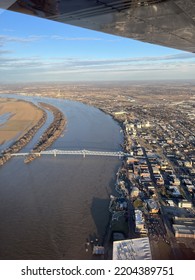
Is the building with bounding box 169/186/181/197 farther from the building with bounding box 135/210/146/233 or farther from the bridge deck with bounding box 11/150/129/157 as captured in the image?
the bridge deck with bounding box 11/150/129/157

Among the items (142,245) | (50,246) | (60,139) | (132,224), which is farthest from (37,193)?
(60,139)

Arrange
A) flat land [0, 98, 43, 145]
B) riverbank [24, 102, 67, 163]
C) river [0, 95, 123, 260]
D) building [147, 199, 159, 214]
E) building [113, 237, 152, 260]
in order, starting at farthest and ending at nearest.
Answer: flat land [0, 98, 43, 145] < riverbank [24, 102, 67, 163] < building [147, 199, 159, 214] < river [0, 95, 123, 260] < building [113, 237, 152, 260]

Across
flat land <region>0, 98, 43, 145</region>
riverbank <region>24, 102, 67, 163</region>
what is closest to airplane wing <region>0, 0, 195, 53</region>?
riverbank <region>24, 102, 67, 163</region>

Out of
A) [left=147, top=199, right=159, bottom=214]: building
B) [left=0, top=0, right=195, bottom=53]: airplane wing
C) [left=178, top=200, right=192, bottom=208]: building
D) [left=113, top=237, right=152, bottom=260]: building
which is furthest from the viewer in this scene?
[left=178, top=200, right=192, bottom=208]: building

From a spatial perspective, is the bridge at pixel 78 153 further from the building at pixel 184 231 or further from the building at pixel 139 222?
the building at pixel 184 231

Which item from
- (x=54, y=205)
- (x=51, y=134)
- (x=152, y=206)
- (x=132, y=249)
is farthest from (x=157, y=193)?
(x=51, y=134)

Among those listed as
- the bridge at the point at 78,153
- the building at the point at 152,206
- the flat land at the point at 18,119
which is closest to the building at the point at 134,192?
the building at the point at 152,206

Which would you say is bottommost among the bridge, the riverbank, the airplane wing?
the bridge
